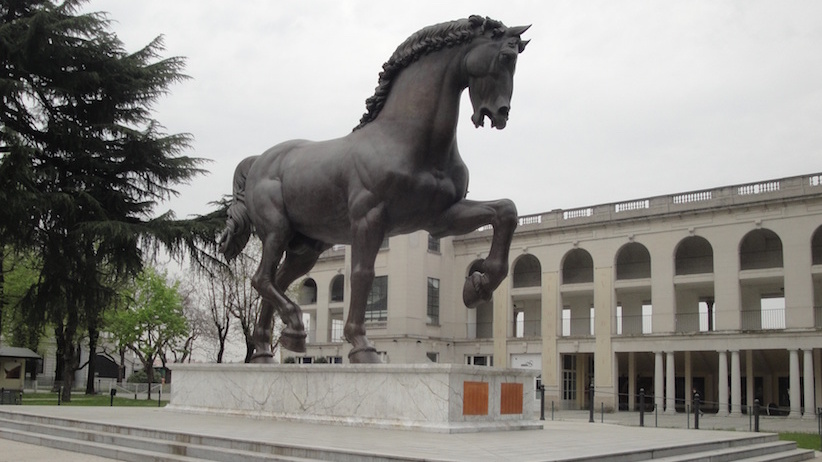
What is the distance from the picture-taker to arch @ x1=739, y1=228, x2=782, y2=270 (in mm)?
43812

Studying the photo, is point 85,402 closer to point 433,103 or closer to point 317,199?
point 317,199

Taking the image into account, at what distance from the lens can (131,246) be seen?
2300cm

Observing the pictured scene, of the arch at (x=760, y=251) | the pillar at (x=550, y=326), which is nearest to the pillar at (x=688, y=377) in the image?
the arch at (x=760, y=251)

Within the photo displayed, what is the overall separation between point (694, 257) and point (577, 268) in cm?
746

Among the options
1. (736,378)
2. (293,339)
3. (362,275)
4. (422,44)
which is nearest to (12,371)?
(293,339)

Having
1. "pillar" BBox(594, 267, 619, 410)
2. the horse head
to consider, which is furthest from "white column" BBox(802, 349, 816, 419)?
the horse head

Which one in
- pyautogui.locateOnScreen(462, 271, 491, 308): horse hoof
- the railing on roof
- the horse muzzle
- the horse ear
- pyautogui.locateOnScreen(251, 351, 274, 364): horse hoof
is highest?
the railing on roof

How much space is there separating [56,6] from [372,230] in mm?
17900

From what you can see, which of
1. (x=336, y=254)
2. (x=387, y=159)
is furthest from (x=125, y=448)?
(x=336, y=254)

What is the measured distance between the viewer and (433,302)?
176 ft

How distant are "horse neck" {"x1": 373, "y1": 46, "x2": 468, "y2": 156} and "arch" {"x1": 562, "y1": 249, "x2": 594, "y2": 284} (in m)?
41.1

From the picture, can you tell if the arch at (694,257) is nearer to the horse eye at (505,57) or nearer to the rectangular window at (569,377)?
the rectangular window at (569,377)

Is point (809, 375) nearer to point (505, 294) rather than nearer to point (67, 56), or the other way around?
point (505, 294)

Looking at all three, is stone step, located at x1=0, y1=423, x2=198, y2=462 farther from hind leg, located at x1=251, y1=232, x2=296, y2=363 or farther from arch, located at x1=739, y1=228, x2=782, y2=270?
arch, located at x1=739, y1=228, x2=782, y2=270
